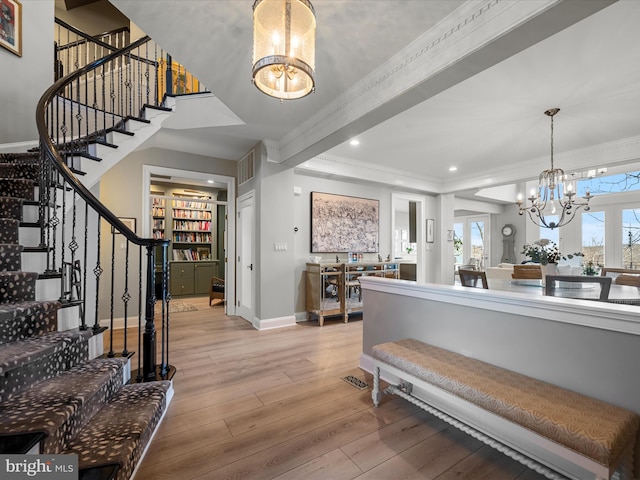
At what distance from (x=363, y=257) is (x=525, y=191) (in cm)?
632

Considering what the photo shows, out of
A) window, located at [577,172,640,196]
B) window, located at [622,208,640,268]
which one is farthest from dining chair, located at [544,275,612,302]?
window, located at [622,208,640,268]

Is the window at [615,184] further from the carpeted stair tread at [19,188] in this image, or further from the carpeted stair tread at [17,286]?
the carpeted stair tread at [19,188]

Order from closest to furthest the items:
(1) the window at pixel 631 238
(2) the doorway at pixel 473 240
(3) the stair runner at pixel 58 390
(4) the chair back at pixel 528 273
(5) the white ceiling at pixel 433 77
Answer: (3) the stair runner at pixel 58 390 → (5) the white ceiling at pixel 433 77 → (4) the chair back at pixel 528 273 → (1) the window at pixel 631 238 → (2) the doorway at pixel 473 240

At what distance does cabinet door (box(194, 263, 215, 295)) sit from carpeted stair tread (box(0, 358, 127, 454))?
17.4 ft

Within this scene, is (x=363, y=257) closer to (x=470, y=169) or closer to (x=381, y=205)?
(x=381, y=205)

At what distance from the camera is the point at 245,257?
4758 mm

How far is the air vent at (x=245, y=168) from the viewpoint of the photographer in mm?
4389

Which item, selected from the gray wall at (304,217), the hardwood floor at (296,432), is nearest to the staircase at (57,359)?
the hardwood floor at (296,432)

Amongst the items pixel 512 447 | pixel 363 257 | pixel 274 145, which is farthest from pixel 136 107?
pixel 512 447

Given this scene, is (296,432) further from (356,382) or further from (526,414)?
(526,414)

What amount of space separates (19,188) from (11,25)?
2.12 m

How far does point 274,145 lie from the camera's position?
161 inches

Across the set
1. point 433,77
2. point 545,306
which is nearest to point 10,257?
point 433,77

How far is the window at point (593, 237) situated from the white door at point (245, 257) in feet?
26.0
